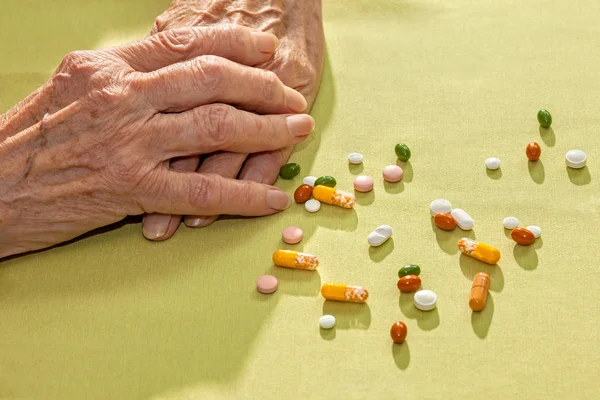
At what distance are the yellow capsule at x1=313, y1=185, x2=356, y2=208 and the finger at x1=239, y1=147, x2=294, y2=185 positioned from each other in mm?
102

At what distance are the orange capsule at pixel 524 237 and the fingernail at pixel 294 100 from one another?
0.52 m

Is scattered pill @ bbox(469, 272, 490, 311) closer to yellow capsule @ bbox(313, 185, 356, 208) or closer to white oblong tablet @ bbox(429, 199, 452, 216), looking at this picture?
white oblong tablet @ bbox(429, 199, 452, 216)

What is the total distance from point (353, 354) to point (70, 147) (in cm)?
67

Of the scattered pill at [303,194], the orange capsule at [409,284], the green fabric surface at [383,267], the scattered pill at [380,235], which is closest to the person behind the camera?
the green fabric surface at [383,267]

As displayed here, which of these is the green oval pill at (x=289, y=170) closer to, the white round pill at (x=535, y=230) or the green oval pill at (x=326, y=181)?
the green oval pill at (x=326, y=181)

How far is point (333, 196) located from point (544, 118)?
516mm

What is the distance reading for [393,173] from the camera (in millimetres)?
1642

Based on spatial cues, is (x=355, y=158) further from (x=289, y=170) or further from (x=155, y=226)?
(x=155, y=226)

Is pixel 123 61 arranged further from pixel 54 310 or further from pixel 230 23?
pixel 54 310

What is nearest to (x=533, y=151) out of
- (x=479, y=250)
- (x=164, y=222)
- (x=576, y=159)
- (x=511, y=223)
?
(x=576, y=159)

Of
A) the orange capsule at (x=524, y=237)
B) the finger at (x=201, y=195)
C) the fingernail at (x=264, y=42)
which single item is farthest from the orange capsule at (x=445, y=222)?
the fingernail at (x=264, y=42)

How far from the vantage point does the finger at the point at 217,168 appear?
1598mm

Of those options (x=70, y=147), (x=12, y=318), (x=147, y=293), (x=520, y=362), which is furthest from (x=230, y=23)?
(x=520, y=362)

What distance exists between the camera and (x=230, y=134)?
5.10 feet
